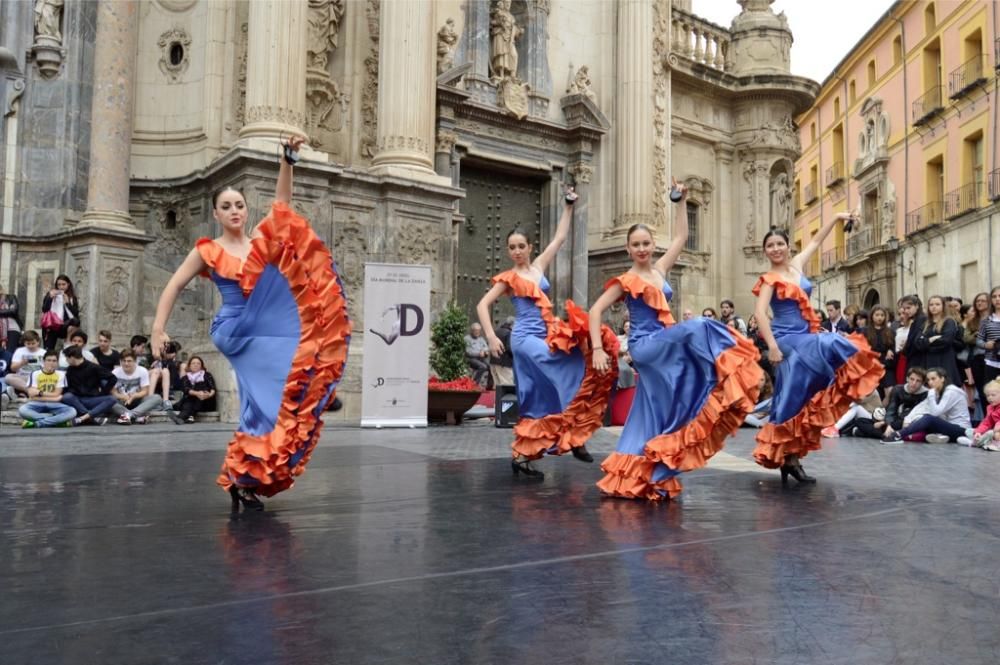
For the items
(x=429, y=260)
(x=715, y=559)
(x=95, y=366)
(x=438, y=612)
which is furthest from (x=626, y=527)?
(x=429, y=260)

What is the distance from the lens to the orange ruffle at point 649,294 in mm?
6594

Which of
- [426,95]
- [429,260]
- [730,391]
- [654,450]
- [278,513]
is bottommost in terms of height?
[278,513]

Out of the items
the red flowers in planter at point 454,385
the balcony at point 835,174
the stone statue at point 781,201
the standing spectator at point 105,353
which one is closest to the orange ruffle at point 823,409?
the red flowers in planter at point 454,385

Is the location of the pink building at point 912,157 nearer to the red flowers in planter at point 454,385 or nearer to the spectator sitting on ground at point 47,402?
the red flowers in planter at point 454,385

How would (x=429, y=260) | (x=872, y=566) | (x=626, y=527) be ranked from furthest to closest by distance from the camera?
(x=429, y=260), (x=626, y=527), (x=872, y=566)

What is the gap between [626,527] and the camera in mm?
5258

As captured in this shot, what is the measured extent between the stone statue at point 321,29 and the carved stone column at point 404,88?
0.96 metres

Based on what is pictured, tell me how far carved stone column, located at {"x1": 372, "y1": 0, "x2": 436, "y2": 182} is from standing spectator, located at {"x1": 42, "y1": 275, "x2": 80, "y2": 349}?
17.3 feet

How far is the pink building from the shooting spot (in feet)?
106

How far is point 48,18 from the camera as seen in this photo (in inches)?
627

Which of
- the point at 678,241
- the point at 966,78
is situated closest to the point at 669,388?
the point at 678,241

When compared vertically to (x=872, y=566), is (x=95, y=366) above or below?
above

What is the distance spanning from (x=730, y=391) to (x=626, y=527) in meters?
1.31

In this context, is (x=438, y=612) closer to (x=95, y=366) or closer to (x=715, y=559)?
(x=715, y=559)
